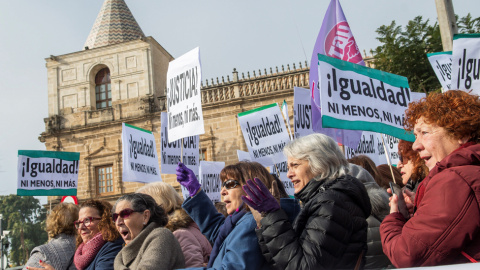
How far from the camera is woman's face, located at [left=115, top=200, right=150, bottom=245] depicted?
3.48 metres

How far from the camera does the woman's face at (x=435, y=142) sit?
224 centimetres

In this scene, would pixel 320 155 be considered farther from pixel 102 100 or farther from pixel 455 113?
pixel 102 100

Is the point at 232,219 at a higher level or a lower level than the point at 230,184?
lower

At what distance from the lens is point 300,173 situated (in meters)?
2.80

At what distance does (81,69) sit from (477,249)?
24346 mm

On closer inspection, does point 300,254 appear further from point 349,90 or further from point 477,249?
point 349,90

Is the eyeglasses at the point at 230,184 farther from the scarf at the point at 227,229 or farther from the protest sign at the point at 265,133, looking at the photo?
the protest sign at the point at 265,133

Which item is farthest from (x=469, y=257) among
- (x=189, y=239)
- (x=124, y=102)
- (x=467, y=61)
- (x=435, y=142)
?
(x=124, y=102)

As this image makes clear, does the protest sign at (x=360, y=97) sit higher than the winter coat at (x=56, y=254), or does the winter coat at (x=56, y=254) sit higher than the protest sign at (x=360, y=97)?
the protest sign at (x=360, y=97)

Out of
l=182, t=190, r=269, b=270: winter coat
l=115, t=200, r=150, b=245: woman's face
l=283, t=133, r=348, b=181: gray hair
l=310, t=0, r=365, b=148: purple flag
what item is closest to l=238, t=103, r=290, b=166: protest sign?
l=310, t=0, r=365, b=148: purple flag

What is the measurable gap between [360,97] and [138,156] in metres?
5.20

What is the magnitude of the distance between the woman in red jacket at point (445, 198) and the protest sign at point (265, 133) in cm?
613

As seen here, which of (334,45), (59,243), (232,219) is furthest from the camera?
(334,45)

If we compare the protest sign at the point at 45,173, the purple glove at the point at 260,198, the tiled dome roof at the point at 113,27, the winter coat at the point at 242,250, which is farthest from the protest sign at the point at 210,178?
the tiled dome roof at the point at 113,27
